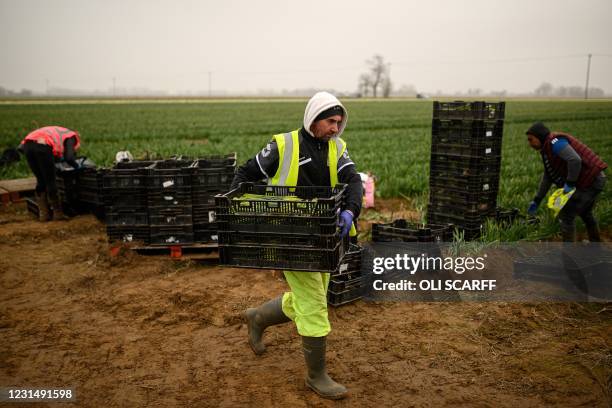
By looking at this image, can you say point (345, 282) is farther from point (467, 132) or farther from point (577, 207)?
point (577, 207)

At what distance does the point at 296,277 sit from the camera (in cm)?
358

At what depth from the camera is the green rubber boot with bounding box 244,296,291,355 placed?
410cm

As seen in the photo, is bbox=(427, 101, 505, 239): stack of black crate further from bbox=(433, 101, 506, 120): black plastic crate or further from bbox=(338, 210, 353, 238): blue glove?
bbox=(338, 210, 353, 238): blue glove

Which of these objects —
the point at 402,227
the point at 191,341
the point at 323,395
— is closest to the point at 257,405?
the point at 323,395

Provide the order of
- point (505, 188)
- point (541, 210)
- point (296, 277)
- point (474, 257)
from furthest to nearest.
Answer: point (505, 188) < point (541, 210) < point (474, 257) < point (296, 277)

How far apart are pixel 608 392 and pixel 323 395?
2060 mm

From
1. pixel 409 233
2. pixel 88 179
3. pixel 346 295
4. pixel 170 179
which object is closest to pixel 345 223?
pixel 346 295

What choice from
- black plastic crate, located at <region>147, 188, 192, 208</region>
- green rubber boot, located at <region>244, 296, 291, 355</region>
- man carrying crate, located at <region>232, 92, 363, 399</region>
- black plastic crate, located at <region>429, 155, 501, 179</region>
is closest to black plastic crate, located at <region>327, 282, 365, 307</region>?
green rubber boot, located at <region>244, 296, 291, 355</region>

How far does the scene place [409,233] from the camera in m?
6.19

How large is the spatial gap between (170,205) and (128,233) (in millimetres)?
754

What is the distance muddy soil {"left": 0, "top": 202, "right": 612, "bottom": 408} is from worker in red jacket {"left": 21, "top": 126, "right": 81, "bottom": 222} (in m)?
2.53

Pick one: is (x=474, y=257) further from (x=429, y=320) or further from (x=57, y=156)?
(x=57, y=156)

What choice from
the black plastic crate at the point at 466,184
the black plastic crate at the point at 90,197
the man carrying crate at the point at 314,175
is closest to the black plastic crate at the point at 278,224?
the man carrying crate at the point at 314,175

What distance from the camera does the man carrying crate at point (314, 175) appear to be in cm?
359
